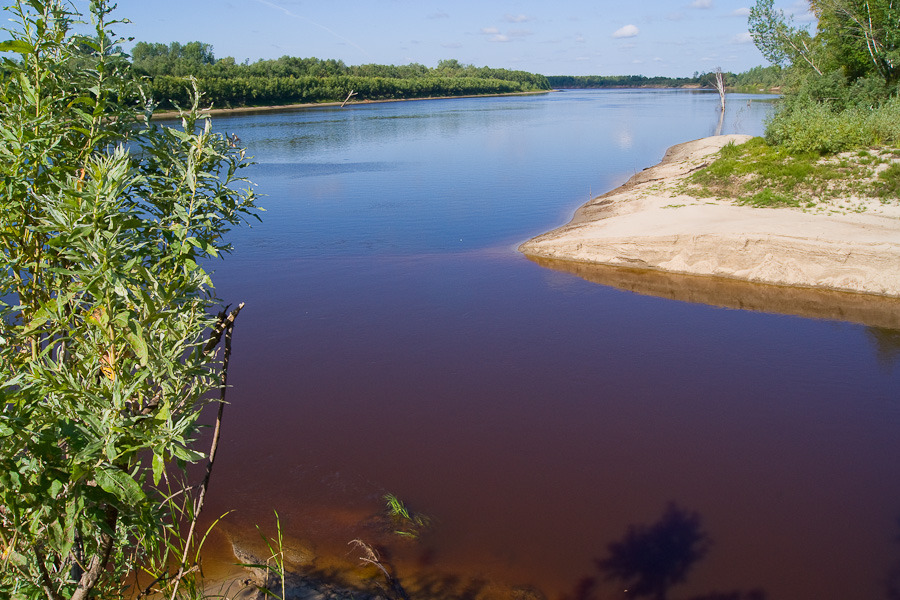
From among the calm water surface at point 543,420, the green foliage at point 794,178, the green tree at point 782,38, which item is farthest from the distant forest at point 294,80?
the calm water surface at point 543,420

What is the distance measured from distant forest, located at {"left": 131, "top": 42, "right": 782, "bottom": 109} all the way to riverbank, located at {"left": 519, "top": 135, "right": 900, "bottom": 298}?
45325 millimetres

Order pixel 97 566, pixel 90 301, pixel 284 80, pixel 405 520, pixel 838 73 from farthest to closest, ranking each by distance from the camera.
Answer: pixel 284 80 → pixel 838 73 → pixel 405 520 → pixel 90 301 → pixel 97 566

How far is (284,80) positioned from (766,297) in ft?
270

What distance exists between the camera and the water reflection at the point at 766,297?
13.5 metres

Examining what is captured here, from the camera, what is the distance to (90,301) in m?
3.51

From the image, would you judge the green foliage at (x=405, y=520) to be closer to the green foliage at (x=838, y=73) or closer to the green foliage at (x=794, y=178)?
the green foliage at (x=794, y=178)

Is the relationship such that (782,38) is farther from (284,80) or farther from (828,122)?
(284,80)

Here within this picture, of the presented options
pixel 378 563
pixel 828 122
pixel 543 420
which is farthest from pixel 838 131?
pixel 378 563

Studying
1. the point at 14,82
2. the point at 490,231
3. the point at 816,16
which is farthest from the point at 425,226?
the point at 816,16

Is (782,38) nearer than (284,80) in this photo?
Yes

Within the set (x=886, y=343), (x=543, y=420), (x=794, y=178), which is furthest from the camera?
(x=794, y=178)

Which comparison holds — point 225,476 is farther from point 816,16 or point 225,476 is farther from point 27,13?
point 816,16

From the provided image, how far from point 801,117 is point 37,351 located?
24.7m

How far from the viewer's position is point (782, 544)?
7340 mm
